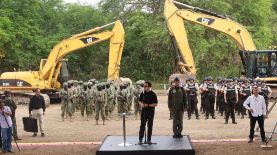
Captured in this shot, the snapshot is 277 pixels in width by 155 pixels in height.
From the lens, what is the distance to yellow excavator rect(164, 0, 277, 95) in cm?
2972

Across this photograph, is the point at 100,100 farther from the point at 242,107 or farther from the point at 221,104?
the point at 242,107

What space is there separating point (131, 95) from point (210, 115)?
3.51 metres

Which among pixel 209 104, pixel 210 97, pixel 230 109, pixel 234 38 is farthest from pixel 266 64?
pixel 230 109

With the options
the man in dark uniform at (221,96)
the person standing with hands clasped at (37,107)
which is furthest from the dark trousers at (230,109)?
the person standing with hands clasped at (37,107)

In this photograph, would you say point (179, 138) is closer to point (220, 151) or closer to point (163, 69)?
point (220, 151)

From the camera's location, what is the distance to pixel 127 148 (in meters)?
14.4

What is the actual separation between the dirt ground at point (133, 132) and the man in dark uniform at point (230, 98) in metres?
0.43

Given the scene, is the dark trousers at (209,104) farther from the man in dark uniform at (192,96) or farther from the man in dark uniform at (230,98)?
the man in dark uniform at (230,98)

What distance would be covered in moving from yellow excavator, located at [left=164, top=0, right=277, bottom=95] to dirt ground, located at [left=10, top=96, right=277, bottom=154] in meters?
4.82

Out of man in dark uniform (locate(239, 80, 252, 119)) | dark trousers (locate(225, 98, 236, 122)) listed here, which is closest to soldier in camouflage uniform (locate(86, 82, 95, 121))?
dark trousers (locate(225, 98, 236, 122))

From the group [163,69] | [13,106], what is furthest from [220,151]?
[163,69]

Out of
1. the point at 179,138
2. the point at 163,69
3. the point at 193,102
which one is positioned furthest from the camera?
the point at 163,69

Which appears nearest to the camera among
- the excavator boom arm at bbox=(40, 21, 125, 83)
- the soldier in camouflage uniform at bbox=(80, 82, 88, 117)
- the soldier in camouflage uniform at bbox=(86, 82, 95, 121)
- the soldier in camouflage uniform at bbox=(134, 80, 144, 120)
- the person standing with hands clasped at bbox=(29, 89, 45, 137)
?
the person standing with hands clasped at bbox=(29, 89, 45, 137)

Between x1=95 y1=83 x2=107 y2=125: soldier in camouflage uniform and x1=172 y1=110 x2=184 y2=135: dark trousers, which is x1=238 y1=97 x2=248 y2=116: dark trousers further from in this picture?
x1=172 y1=110 x2=184 y2=135: dark trousers
